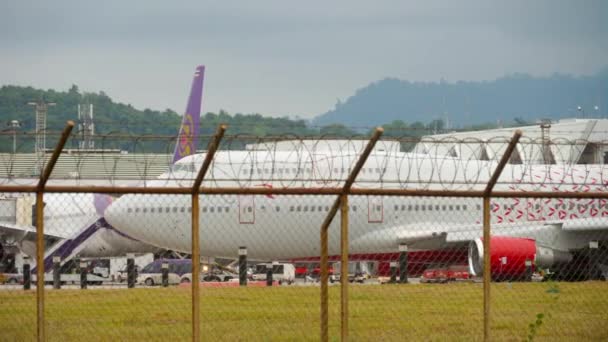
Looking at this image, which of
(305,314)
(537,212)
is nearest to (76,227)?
(537,212)

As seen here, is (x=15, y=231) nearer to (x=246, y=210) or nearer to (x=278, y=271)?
(x=278, y=271)

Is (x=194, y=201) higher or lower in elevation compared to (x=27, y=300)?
higher

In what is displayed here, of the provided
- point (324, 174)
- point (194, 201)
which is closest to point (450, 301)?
point (194, 201)

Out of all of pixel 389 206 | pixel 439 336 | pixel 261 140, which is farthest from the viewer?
pixel 389 206

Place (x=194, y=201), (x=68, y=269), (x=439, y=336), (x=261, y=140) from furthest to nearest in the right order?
1. (x=68, y=269)
2. (x=439, y=336)
3. (x=261, y=140)
4. (x=194, y=201)

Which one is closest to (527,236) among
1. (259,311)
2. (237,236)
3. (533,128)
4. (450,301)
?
(237,236)

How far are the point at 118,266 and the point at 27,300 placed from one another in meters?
25.8

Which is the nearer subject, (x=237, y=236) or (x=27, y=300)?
(x=27, y=300)

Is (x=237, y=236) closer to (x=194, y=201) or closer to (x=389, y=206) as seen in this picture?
(x=389, y=206)

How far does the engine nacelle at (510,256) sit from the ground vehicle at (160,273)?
8.95m

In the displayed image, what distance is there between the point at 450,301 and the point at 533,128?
53.2 m

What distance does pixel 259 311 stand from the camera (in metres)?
16.7

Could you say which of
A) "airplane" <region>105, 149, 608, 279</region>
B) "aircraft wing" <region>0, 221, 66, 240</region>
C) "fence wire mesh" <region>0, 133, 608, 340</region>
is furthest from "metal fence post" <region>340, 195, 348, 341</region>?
"aircraft wing" <region>0, 221, 66, 240</region>

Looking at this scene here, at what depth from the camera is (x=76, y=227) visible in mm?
55719
